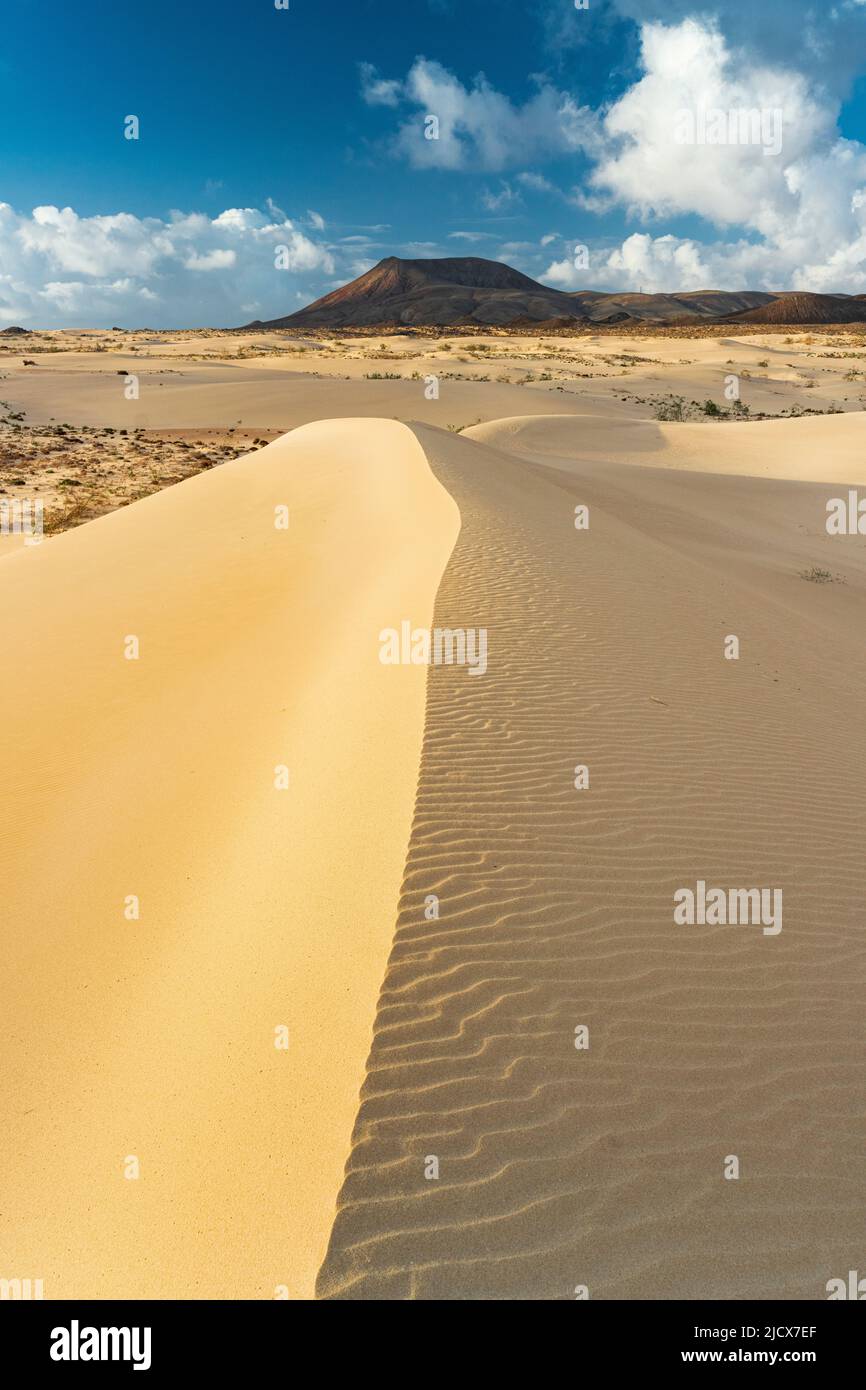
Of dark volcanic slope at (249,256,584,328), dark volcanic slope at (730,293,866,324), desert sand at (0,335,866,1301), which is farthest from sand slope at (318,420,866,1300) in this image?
dark volcanic slope at (730,293,866,324)

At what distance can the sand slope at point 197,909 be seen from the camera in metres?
2.98

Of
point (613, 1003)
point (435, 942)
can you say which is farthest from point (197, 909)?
point (613, 1003)

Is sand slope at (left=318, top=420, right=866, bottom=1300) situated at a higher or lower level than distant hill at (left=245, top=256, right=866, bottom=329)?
lower

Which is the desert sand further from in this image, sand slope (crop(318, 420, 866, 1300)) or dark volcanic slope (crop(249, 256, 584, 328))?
dark volcanic slope (crop(249, 256, 584, 328))

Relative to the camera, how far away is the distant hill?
396 ft

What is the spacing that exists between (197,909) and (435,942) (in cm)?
182

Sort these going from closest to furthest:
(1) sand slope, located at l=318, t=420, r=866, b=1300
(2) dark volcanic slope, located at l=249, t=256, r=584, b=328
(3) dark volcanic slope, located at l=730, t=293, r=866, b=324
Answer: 1. (1) sand slope, located at l=318, t=420, r=866, b=1300
2. (3) dark volcanic slope, located at l=730, t=293, r=866, b=324
3. (2) dark volcanic slope, located at l=249, t=256, r=584, b=328

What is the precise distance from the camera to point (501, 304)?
440 feet

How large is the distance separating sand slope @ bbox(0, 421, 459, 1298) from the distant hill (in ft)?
311

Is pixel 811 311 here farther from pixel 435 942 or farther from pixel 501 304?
pixel 435 942

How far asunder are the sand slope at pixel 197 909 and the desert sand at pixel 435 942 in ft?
0.07

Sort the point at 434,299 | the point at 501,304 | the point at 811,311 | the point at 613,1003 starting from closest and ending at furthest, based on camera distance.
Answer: the point at 613,1003 < the point at 811,311 < the point at 501,304 < the point at 434,299

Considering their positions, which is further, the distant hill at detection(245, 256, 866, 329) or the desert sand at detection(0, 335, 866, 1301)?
the distant hill at detection(245, 256, 866, 329)
